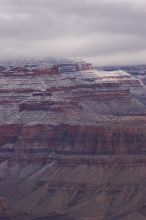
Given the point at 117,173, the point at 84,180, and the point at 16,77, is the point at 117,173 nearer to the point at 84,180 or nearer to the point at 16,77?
the point at 84,180

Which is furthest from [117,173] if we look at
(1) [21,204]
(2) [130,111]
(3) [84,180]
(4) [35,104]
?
(2) [130,111]

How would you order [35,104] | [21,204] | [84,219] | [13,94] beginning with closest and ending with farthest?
[84,219] → [21,204] → [35,104] → [13,94]

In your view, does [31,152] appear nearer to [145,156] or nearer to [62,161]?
[62,161]

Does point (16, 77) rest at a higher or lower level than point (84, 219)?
higher

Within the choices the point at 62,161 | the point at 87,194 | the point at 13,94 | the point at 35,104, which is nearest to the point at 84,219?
the point at 87,194

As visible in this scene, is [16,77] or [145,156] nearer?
[145,156]

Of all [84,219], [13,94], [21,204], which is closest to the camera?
[84,219]
